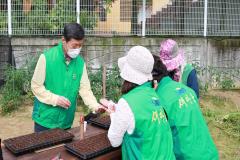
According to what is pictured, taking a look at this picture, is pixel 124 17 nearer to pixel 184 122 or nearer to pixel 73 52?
pixel 73 52

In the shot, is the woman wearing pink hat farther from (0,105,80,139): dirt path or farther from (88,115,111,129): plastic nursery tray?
(0,105,80,139): dirt path

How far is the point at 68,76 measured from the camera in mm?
3951

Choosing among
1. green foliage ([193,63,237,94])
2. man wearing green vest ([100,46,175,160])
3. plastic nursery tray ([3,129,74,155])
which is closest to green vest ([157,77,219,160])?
man wearing green vest ([100,46,175,160])

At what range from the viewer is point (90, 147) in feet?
10.7

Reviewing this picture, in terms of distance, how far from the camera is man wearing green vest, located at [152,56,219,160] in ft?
11.0

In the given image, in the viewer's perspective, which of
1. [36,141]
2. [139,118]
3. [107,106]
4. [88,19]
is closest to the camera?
[139,118]

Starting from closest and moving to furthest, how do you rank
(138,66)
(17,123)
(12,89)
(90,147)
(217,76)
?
(138,66) → (90,147) → (17,123) → (12,89) → (217,76)

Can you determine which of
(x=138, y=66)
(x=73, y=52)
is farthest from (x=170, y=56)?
(x=138, y=66)

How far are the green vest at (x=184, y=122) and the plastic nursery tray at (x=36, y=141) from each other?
854mm

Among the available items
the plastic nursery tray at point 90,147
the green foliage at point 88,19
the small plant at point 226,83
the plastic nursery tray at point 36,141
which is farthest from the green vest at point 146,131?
the small plant at point 226,83

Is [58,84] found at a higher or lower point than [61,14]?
lower

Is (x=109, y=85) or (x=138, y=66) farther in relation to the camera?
(x=109, y=85)

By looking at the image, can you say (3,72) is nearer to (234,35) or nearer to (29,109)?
(29,109)

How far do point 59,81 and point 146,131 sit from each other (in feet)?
4.16
